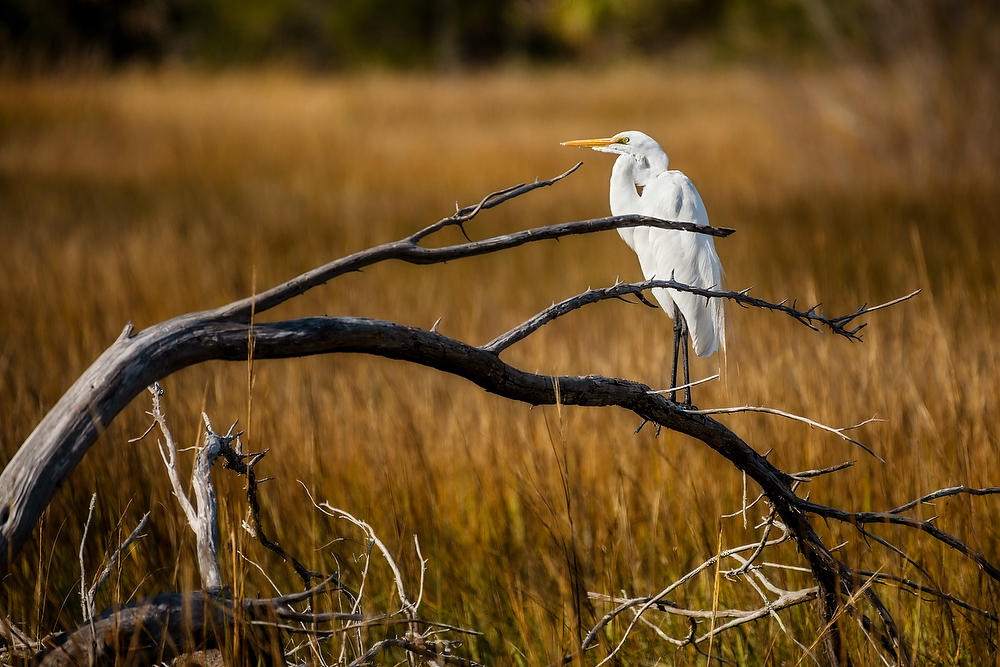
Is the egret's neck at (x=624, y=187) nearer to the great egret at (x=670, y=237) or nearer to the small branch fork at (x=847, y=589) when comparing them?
the great egret at (x=670, y=237)

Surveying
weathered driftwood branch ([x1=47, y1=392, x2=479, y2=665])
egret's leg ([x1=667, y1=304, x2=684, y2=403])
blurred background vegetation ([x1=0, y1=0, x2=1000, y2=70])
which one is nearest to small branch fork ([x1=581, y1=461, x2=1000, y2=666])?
egret's leg ([x1=667, y1=304, x2=684, y2=403])

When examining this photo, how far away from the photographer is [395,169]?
7.82 meters

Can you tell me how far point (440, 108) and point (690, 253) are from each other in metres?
11.3

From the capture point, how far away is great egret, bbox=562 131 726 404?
100 cm

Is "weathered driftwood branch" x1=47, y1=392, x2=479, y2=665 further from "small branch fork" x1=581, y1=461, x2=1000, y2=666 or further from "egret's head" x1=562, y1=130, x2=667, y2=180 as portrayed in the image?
"egret's head" x1=562, y1=130, x2=667, y2=180

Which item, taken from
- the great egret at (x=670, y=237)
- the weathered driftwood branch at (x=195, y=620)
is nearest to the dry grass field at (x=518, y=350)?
the weathered driftwood branch at (x=195, y=620)

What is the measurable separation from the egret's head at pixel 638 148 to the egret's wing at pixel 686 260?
10 centimetres

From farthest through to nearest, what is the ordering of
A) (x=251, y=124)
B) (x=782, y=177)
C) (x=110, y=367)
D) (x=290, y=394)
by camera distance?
(x=251, y=124) → (x=782, y=177) → (x=290, y=394) → (x=110, y=367)

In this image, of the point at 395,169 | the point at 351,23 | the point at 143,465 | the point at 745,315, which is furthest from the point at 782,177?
the point at 351,23

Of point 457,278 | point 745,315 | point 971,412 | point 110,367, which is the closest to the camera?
point 110,367

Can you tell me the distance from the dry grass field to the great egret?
24 centimetres

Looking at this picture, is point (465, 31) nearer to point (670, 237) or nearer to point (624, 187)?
point (670, 237)

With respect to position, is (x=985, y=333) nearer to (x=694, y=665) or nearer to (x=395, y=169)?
(x=694, y=665)

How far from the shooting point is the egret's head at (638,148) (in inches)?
38.4
